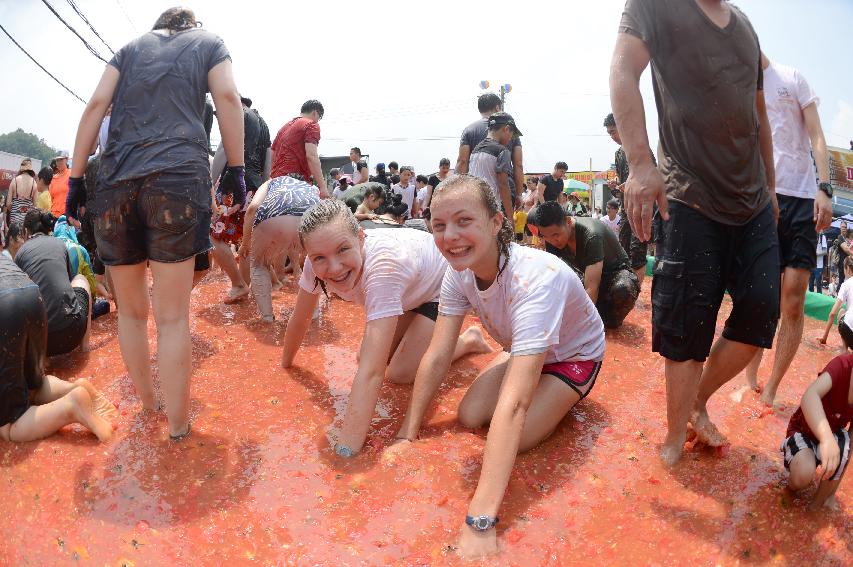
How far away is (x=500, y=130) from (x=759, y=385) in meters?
3.25

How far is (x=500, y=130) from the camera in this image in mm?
5828

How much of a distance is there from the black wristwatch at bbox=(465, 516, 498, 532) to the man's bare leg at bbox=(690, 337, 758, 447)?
3.68 ft

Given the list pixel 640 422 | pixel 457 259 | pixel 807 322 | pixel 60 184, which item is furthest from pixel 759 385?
pixel 60 184

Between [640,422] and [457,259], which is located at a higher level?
[457,259]

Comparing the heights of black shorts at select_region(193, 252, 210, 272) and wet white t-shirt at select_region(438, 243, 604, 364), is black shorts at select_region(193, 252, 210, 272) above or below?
below

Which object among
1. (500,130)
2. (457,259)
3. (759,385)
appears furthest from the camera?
(500,130)

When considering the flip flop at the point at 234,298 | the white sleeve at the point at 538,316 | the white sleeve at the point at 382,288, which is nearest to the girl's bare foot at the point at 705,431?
the white sleeve at the point at 538,316

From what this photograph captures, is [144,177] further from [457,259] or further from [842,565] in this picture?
[842,565]

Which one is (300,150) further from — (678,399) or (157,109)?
(678,399)

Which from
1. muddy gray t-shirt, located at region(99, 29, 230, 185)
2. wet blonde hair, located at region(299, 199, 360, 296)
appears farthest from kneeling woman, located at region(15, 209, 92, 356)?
wet blonde hair, located at region(299, 199, 360, 296)

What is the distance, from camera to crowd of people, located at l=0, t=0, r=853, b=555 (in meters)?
2.37

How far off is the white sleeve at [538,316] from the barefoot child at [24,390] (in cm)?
199

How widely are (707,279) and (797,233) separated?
1203mm

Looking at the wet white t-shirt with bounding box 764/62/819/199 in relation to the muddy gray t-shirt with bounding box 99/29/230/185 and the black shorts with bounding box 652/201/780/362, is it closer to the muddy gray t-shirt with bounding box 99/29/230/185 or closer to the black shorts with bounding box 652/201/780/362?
the black shorts with bounding box 652/201/780/362
